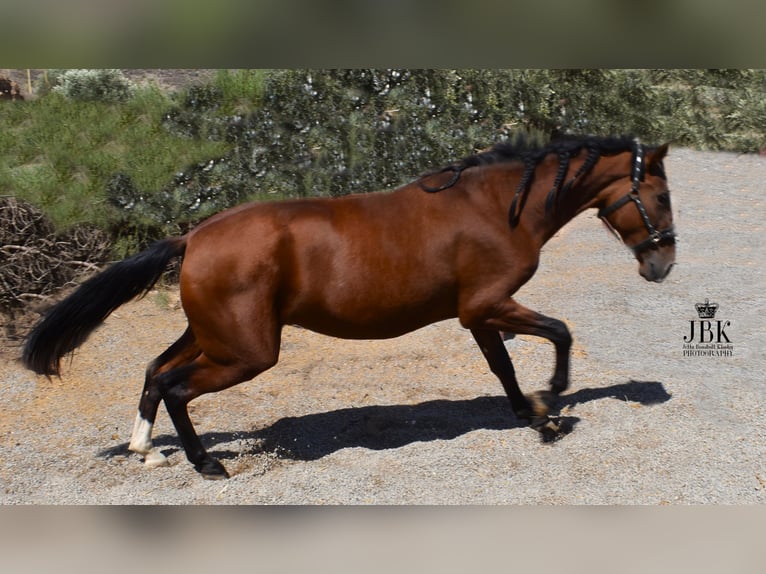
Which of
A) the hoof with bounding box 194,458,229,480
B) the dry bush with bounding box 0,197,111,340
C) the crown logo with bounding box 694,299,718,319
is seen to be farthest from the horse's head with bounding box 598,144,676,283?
the dry bush with bounding box 0,197,111,340

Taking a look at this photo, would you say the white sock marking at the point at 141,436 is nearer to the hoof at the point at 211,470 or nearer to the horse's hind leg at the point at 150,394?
the horse's hind leg at the point at 150,394

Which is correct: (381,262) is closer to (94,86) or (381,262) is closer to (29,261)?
(29,261)

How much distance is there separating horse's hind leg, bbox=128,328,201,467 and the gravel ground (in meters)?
0.13

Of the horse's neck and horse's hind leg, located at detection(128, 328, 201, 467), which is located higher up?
the horse's neck

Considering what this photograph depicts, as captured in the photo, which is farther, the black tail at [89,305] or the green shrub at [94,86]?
the green shrub at [94,86]

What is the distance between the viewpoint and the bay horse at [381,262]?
15.1 ft

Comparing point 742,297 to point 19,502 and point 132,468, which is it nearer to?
point 132,468

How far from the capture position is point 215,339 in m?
4.59

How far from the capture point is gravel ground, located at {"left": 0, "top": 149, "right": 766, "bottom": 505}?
4.70 metres

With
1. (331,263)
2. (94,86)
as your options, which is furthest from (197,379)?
(94,86)

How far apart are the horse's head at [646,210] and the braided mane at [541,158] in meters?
0.16

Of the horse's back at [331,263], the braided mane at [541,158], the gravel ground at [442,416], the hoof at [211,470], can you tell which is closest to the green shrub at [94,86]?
the gravel ground at [442,416]

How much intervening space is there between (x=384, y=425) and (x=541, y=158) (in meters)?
2.04

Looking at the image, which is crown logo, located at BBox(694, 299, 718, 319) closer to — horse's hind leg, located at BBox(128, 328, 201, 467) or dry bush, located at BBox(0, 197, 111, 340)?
horse's hind leg, located at BBox(128, 328, 201, 467)
